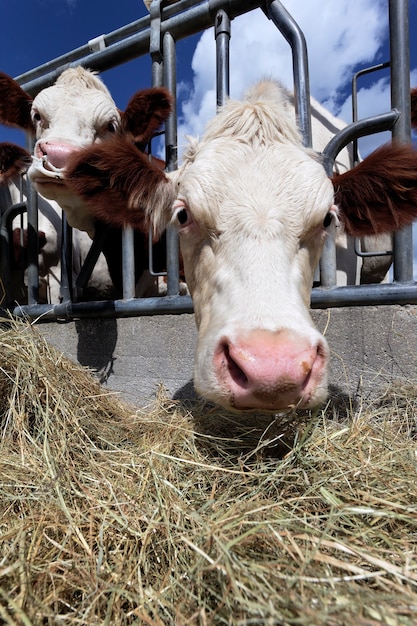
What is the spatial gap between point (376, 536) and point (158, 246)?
143 inches

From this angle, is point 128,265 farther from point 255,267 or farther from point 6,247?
point 255,267

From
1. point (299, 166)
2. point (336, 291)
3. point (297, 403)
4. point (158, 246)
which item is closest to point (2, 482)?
point (297, 403)

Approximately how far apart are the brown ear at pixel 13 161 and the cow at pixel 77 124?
0.10 feet

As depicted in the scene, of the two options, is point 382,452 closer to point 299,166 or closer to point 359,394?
point 359,394

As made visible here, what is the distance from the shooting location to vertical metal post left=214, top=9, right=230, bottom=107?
3.00 meters

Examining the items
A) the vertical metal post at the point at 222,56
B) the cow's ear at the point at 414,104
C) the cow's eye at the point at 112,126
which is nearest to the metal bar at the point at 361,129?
the cow's ear at the point at 414,104

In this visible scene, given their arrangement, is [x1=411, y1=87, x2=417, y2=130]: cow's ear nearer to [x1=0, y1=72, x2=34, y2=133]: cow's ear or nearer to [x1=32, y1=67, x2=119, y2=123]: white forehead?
[x1=32, y1=67, x2=119, y2=123]: white forehead

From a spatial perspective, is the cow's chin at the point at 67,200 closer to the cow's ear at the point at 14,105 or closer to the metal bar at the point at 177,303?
the metal bar at the point at 177,303

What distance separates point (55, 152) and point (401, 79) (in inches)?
A: 99.3

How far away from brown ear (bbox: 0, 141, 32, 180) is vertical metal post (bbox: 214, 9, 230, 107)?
237 centimetres

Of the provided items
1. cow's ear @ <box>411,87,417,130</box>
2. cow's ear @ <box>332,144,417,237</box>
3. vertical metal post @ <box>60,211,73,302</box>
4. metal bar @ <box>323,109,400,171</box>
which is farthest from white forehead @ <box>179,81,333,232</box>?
vertical metal post @ <box>60,211,73,302</box>

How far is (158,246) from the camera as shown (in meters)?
4.28

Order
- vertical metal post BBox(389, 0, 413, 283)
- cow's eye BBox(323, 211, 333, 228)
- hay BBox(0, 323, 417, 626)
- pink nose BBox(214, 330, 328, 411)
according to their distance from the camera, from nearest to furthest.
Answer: hay BBox(0, 323, 417, 626), pink nose BBox(214, 330, 328, 411), cow's eye BBox(323, 211, 333, 228), vertical metal post BBox(389, 0, 413, 283)

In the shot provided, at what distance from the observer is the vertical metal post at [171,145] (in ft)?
10.2
